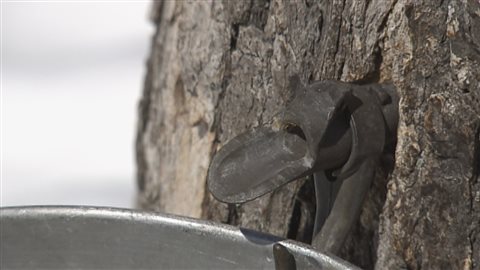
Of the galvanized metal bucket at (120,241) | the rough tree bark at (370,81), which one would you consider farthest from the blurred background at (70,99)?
the galvanized metal bucket at (120,241)

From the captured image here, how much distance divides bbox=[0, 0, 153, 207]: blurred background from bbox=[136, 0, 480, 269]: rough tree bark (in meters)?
1.01

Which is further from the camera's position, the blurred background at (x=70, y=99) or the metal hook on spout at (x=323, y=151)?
the blurred background at (x=70, y=99)

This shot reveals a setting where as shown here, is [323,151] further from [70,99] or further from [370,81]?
[70,99]

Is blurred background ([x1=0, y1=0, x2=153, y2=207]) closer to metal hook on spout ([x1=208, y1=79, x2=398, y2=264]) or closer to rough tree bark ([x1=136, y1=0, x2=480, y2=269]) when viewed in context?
rough tree bark ([x1=136, y1=0, x2=480, y2=269])

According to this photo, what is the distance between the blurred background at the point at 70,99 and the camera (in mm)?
2861

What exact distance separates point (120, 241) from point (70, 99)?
170cm

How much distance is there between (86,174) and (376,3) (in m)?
1.54

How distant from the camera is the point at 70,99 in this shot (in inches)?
121

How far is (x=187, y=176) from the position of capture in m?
1.93

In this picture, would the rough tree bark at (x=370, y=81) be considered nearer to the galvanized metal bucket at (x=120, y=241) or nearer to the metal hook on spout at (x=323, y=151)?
the metal hook on spout at (x=323, y=151)

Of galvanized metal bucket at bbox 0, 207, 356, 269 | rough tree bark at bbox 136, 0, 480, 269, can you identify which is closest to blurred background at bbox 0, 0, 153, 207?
rough tree bark at bbox 136, 0, 480, 269

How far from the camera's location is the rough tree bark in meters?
1.42

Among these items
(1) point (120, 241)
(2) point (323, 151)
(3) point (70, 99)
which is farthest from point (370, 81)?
(3) point (70, 99)

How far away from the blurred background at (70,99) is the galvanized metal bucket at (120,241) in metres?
1.29
